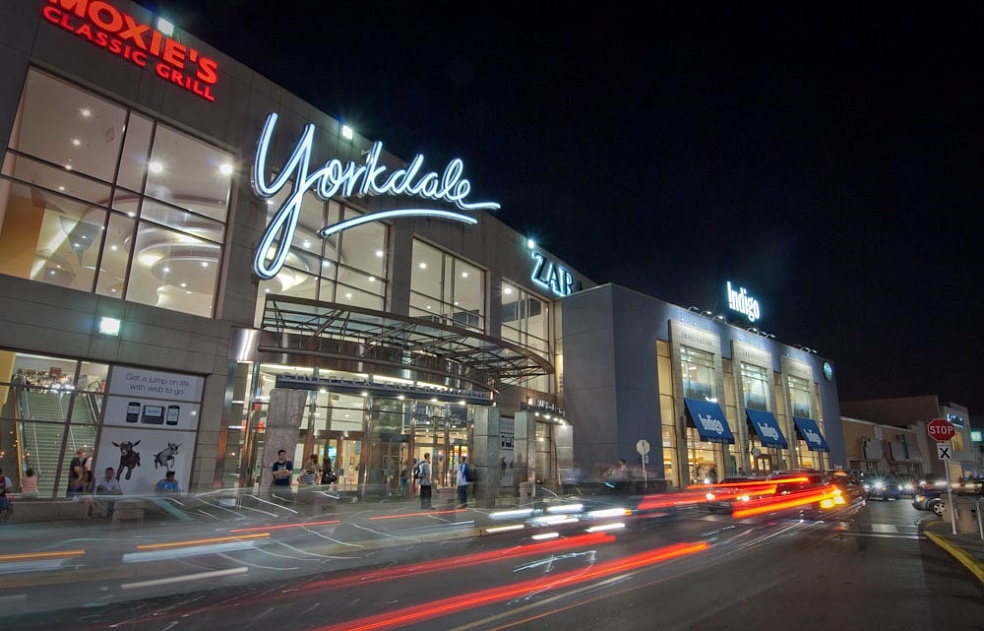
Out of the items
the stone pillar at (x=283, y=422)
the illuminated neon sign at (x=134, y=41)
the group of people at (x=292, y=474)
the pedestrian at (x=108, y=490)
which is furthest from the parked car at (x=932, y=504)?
the illuminated neon sign at (x=134, y=41)

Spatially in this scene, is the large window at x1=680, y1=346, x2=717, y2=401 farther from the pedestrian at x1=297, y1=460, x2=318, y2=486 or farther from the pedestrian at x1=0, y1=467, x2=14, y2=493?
the pedestrian at x1=0, y1=467, x2=14, y2=493

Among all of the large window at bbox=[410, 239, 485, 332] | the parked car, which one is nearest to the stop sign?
the parked car

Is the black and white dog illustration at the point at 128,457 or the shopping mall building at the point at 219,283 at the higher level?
the shopping mall building at the point at 219,283

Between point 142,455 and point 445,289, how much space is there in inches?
606

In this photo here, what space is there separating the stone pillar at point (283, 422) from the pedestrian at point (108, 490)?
4.02 meters

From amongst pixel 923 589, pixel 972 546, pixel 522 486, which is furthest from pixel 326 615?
pixel 522 486

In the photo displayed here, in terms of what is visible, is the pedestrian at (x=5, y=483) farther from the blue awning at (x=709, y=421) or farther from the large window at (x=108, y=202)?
the blue awning at (x=709, y=421)

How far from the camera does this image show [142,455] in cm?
1748

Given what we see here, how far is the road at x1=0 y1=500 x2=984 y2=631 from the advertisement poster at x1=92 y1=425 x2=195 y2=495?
5307 millimetres

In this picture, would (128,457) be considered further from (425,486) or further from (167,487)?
(425,486)

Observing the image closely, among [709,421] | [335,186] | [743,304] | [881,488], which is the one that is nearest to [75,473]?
[335,186]

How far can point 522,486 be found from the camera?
23.3 m

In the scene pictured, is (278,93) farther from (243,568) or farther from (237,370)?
(243,568)

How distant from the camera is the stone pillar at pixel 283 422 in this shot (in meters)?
19.0
